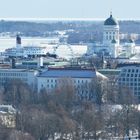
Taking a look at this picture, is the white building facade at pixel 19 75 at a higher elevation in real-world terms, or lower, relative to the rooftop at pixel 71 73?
lower

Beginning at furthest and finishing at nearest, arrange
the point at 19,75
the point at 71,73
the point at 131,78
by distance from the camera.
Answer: the point at 19,75, the point at 71,73, the point at 131,78

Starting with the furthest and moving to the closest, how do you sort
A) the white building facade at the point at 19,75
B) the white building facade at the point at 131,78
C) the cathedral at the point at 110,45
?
the cathedral at the point at 110,45, the white building facade at the point at 19,75, the white building facade at the point at 131,78

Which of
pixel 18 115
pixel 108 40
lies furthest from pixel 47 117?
pixel 108 40

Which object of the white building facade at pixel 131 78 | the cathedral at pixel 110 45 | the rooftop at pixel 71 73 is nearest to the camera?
the white building facade at pixel 131 78

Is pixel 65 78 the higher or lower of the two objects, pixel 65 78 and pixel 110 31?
the higher

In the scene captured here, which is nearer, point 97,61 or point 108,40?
point 97,61

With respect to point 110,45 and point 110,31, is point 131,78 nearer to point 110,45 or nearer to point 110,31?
point 110,45

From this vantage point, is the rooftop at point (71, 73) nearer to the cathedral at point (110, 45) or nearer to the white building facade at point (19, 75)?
the white building facade at point (19, 75)

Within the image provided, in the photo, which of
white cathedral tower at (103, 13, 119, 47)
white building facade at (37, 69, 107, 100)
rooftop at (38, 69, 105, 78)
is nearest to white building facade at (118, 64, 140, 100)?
white building facade at (37, 69, 107, 100)

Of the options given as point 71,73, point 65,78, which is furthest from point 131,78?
point 71,73

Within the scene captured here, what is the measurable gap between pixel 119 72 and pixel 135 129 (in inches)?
672

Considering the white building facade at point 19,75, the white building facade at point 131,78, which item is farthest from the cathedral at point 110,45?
the white building facade at point 131,78

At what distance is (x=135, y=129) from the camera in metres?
43.8

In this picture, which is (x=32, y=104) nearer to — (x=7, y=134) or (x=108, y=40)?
(x=7, y=134)
